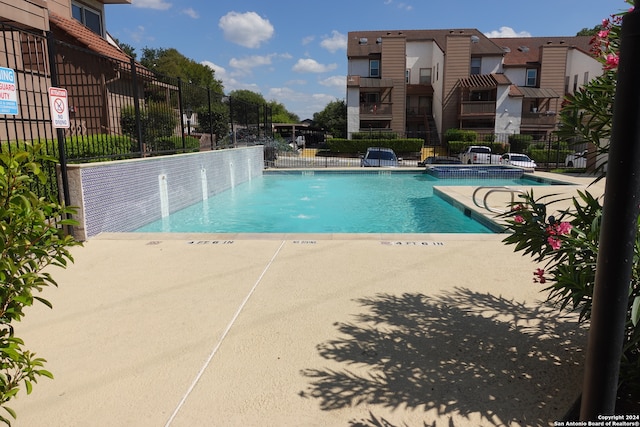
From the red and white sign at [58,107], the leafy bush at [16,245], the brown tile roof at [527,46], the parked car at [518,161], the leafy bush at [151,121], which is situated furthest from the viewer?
the brown tile roof at [527,46]

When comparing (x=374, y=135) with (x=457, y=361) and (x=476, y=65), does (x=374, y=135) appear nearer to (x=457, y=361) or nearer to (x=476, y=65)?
(x=476, y=65)

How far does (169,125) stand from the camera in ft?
36.6

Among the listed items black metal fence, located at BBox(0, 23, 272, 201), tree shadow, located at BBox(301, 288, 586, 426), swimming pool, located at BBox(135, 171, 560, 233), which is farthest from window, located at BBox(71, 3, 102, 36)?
tree shadow, located at BBox(301, 288, 586, 426)

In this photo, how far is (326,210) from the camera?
508 inches

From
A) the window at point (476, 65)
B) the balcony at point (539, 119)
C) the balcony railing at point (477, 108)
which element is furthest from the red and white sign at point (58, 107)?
the window at point (476, 65)

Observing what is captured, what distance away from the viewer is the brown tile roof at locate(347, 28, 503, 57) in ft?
140

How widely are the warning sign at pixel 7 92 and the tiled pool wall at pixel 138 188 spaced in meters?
1.46

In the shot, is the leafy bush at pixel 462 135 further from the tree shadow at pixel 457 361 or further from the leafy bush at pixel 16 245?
the leafy bush at pixel 16 245

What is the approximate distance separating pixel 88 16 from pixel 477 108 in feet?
107

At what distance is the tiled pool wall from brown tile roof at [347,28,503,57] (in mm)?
32681

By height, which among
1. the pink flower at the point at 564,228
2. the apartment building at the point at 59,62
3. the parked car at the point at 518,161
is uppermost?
the apartment building at the point at 59,62

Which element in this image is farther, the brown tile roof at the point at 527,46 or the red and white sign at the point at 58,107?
the brown tile roof at the point at 527,46

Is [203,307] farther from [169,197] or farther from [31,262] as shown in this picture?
[169,197]

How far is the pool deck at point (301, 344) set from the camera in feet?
8.55
